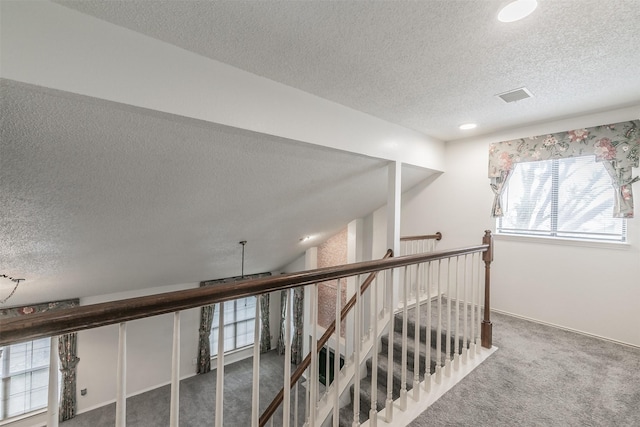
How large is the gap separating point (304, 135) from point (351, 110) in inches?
25.6

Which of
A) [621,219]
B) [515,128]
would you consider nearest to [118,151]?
[515,128]

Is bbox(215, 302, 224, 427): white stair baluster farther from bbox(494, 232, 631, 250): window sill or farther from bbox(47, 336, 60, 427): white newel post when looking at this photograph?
bbox(494, 232, 631, 250): window sill

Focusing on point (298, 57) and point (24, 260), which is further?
point (24, 260)

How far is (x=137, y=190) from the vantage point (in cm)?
227

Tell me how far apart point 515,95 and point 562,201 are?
1567mm

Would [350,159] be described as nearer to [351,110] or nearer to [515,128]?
[351,110]

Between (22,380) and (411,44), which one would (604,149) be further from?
(22,380)

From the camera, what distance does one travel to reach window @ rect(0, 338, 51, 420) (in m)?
4.31

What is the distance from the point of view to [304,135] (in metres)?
2.25

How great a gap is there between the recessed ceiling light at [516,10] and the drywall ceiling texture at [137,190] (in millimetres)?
1469

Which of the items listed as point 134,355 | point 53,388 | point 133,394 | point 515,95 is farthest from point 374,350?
point 133,394

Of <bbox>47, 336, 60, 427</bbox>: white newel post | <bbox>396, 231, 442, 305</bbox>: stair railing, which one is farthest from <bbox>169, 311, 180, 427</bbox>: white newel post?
<bbox>396, 231, 442, 305</bbox>: stair railing

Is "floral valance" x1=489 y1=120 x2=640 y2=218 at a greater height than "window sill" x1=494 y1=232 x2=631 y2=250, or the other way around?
"floral valance" x1=489 y1=120 x2=640 y2=218

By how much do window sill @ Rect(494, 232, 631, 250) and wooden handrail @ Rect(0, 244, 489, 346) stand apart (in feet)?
10.3
